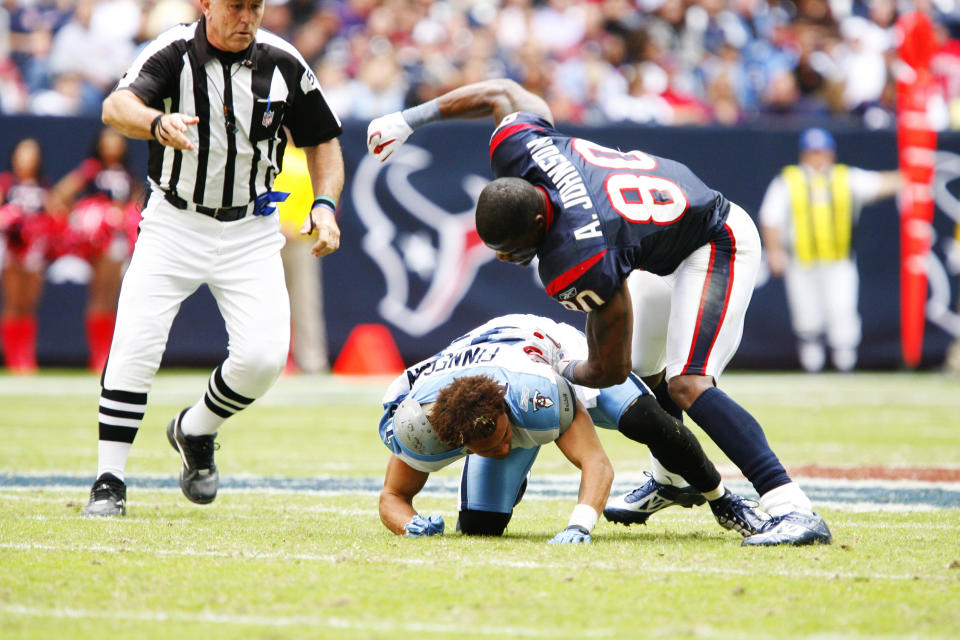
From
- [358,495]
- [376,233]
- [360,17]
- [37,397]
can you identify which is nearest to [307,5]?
[360,17]

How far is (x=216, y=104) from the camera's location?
4.53 meters

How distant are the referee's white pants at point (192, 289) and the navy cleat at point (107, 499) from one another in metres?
0.33

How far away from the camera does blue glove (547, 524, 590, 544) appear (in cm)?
384

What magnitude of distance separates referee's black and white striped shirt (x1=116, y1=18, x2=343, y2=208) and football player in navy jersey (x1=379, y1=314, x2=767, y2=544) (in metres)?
0.99

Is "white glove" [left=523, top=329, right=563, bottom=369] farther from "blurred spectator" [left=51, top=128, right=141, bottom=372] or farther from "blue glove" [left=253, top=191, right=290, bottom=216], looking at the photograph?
"blurred spectator" [left=51, top=128, right=141, bottom=372]

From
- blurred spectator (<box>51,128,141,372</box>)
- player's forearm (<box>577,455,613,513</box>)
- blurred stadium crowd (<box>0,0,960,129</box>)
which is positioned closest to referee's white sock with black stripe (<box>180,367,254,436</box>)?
player's forearm (<box>577,455,613,513</box>)

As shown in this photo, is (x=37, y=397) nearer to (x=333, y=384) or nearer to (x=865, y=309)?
(x=333, y=384)

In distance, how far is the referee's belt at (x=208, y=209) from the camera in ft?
15.0

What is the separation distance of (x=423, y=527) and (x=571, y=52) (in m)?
10.3

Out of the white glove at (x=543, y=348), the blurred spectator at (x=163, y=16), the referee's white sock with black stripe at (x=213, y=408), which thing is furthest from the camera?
the blurred spectator at (x=163, y=16)

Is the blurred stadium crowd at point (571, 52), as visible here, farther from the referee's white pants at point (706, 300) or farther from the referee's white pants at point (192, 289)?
the referee's white pants at point (706, 300)

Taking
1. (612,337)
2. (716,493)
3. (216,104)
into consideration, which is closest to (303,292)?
(216,104)

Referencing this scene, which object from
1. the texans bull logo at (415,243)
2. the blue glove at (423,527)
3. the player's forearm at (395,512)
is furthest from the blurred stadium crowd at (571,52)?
the blue glove at (423,527)

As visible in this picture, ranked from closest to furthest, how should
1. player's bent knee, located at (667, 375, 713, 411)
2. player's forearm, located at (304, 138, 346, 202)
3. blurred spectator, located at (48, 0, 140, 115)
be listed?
player's bent knee, located at (667, 375, 713, 411), player's forearm, located at (304, 138, 346, 202), blurred spectator, located at (48, 0, 140, 115)
